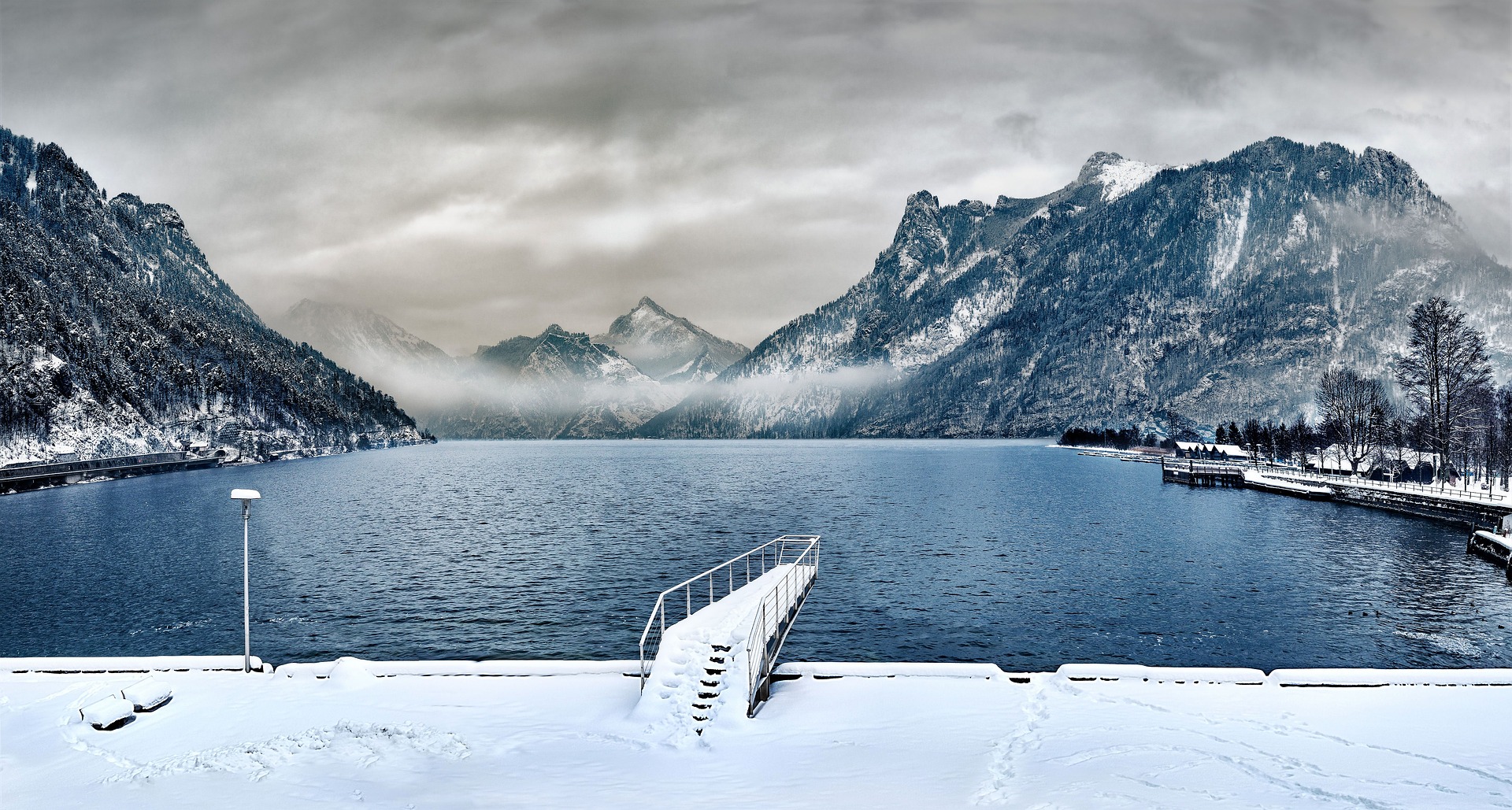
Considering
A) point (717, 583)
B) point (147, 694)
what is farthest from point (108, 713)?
point (717, 583)

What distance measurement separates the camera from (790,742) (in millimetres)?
19984

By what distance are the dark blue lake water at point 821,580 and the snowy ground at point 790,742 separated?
13143 millimetres

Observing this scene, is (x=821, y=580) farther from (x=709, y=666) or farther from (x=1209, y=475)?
(x=1209, y=475)

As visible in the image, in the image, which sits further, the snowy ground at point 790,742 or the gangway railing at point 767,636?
the gangway railing at point 767,636

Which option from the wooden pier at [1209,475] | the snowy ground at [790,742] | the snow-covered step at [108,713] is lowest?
the wooden pier at [1209,475]

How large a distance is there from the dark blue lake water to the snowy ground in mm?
13143

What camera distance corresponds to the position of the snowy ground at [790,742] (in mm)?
16797

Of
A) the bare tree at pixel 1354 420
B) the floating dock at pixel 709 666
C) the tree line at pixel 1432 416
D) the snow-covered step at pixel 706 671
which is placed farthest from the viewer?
the bare tree at pixel 1354 420

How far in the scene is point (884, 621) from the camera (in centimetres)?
4328

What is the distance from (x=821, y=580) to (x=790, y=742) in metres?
34.8

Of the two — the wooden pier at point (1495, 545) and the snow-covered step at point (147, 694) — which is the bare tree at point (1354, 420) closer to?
the wooden pier at point (1495, 545)

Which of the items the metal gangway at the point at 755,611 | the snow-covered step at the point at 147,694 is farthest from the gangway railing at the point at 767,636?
the snow-covered step at the point at 147,694

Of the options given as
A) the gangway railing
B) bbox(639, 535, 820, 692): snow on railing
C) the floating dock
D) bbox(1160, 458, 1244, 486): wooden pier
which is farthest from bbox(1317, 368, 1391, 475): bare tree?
the floating dock

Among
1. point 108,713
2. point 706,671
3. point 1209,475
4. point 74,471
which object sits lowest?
point 1209,475
